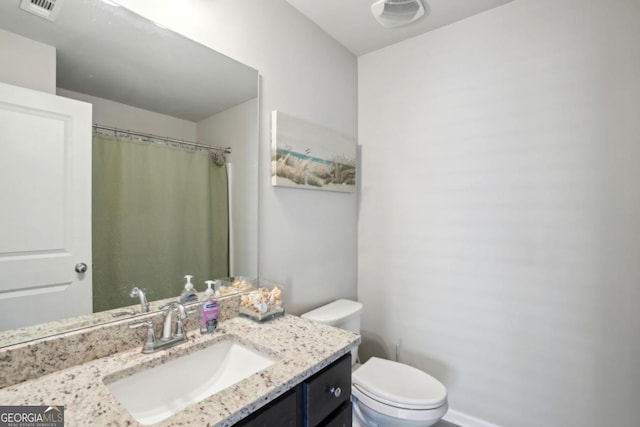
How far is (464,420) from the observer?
1784mm

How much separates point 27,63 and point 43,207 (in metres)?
0.43

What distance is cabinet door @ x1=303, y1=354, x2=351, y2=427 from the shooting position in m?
0.90

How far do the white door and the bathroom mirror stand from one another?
0.07 metres

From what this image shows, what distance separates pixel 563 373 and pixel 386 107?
1885mm

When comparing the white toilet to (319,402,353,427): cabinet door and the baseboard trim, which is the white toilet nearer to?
(319,402,353,427): cabinet door

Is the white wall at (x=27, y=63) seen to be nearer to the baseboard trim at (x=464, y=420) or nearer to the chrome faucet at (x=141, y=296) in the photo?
the chrome faucet at (x=141, y=296)

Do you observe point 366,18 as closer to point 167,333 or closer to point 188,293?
point 188,293

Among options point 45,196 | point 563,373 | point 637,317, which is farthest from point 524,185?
point 45,196

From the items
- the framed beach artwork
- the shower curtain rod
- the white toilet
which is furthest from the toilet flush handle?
the shower curtain rod

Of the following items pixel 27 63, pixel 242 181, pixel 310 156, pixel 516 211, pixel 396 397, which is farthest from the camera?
pixel 310 156

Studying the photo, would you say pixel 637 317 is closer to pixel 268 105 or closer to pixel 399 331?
pixel 399 331

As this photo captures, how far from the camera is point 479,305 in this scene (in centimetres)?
175

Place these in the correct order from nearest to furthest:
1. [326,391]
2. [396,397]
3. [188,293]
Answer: [326,391], [188,293], [396,397]

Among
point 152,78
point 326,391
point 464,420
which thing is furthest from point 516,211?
point 152,78
